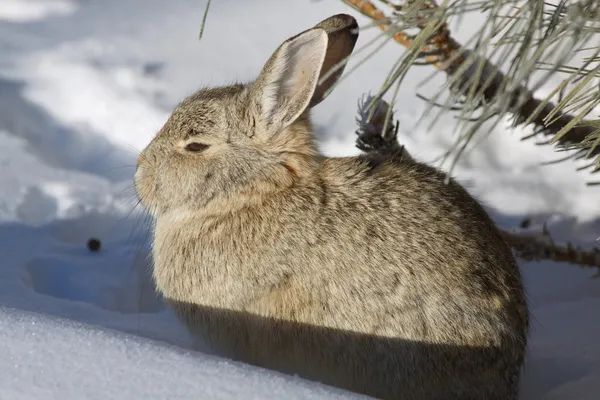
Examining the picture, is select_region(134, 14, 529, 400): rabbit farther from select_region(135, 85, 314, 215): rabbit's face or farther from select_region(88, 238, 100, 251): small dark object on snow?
select_region(88, 238, 100, 251): small dark object on snow

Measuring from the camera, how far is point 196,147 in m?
2.93

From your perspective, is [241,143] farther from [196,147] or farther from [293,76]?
[293,76]

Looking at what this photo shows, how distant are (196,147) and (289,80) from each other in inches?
16.6

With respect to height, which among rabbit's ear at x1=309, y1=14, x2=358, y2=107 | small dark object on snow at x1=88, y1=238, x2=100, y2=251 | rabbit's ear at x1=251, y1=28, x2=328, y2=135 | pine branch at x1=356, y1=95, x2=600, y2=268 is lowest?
small dark object on snow at x1=88, y1=238, x2=100, y2=251

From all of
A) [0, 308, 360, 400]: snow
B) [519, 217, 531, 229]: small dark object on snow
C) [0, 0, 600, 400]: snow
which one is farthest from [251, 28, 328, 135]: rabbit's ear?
[519, 217, 531, 229]: small dark object on snow

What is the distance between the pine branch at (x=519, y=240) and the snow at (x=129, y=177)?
21 cm

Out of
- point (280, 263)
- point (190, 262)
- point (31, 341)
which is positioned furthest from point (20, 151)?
point (31, 341)

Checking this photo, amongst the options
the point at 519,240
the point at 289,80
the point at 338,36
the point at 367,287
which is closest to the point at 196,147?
the point at 289,80

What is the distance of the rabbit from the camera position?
2502 mm

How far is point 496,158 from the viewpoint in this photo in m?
4.64

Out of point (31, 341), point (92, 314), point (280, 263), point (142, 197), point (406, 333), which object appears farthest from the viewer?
point (92, 314)

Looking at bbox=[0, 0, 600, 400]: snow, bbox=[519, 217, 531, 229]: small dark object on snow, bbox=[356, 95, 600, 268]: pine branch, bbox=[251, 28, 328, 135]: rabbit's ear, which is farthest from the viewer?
bbox=[519, 217, 531, 229]: small dark object on snow

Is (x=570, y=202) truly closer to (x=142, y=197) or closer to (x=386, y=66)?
(x=386, y=66)

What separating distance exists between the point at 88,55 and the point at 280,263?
9.56ft
